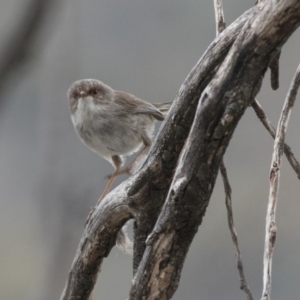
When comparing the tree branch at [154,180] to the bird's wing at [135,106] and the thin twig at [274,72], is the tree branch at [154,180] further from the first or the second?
the bird's wing at [135,106]

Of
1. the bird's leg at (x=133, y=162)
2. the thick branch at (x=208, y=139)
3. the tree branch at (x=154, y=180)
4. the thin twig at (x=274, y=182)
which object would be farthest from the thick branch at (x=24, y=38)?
the bird's leg at (x=133, y=162)

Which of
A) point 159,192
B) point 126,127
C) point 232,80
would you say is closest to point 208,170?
point 232,80

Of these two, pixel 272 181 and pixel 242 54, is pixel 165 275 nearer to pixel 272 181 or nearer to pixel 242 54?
pixel 272 181

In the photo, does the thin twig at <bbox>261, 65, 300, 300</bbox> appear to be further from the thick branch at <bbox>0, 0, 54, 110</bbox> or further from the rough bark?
the thick branch at <bbox>0, 0, 54, 110</bbox>

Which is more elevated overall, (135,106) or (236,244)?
(135,106)

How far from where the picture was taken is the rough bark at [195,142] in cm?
117

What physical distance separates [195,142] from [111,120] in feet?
5.64

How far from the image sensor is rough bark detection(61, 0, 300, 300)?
1.17 metres

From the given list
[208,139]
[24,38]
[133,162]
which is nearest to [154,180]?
[208,139]

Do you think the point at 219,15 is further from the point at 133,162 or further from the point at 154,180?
the point at 133,162

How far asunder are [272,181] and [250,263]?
2639mm

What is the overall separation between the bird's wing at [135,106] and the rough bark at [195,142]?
Answer: 3.92 feet

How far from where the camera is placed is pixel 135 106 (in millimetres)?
3043

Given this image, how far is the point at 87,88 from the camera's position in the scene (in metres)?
3.05
